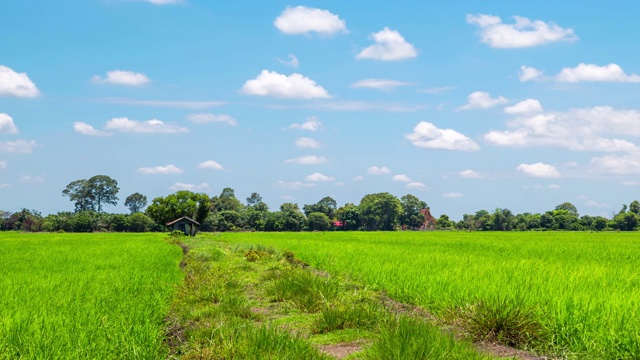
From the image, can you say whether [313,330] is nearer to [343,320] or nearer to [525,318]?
[343,320]

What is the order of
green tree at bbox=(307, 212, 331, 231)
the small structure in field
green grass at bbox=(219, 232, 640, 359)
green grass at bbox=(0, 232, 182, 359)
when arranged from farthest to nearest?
the small structure in field, green tree at bbox=(307, 212, 331, 231), green grass at bbox=(219, 232, 640, 359), green grass at bbox=(0, 232, 182, 359)

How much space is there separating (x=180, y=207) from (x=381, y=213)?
185 feet

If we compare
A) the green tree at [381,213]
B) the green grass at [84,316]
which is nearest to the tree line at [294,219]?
the green tree at [381,213]

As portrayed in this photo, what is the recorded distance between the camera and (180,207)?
73438mm

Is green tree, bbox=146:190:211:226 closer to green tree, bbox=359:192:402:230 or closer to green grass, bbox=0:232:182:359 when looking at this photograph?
green tree, bbox=359:192:402:230

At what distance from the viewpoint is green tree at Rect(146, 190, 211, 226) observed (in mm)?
73812

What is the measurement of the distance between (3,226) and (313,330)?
117m

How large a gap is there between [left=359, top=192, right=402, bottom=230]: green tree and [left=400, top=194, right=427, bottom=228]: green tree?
19.6 ft

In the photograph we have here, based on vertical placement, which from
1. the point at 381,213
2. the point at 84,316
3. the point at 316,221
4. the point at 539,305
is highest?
the point at 381,213

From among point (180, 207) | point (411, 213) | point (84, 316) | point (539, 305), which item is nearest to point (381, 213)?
point (411, 213)

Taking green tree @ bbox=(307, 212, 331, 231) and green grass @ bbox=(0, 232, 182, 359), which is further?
green tree @ bbox=(307, 212, 331, 231)

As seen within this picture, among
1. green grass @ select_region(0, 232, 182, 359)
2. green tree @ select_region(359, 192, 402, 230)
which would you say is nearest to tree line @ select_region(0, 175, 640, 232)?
green tree @ select_region(359, 192, 402, 230)

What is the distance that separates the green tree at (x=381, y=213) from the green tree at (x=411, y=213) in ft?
19.6

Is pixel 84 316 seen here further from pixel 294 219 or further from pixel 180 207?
pixel 294 219
